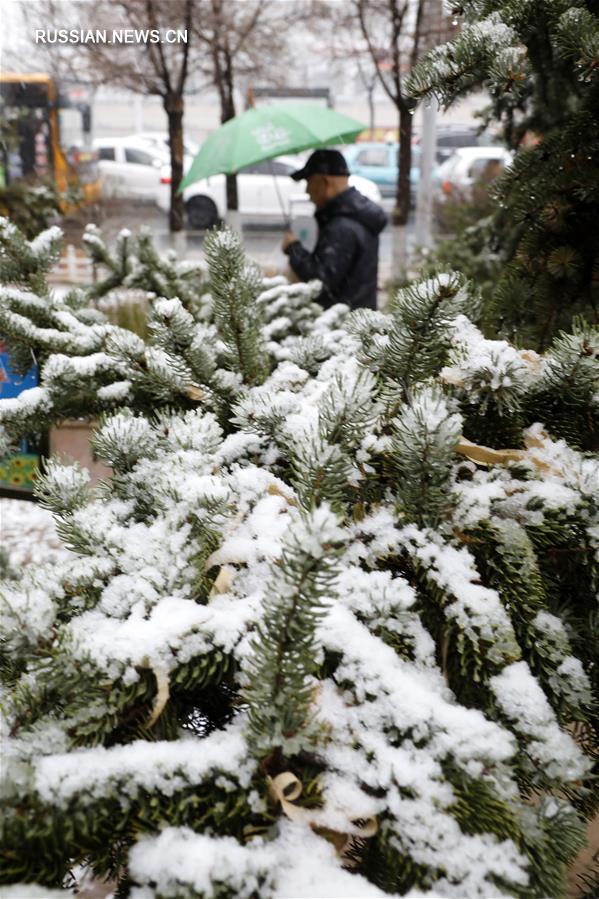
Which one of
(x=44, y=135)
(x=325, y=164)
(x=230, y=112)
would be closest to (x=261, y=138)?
(x=325, y=164)

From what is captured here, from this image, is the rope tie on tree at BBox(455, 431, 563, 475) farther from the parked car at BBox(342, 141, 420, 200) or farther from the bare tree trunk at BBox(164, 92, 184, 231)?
the parked car at BBox(342, 141, 420, 200)

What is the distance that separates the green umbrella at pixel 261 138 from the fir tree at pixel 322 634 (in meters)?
3.77

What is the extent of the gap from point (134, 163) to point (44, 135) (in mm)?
3838

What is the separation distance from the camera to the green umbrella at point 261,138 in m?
4.65

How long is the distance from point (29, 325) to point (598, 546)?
1101 mm

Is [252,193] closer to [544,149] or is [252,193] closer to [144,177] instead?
[144,177]

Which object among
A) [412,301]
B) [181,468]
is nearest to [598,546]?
[412,301]

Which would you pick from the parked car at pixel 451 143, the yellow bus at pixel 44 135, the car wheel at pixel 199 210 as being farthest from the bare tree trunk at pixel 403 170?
the parked car at pixel 451 143

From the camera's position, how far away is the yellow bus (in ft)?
36.3

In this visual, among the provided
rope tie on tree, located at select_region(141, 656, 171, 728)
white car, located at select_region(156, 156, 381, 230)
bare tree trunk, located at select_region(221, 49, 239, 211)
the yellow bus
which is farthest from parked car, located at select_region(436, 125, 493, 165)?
rope tie on tree, located at select_region(141, 656, 171, 728)

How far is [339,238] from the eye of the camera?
360 cm

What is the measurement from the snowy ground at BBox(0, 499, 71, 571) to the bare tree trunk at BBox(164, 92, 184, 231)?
4.23m

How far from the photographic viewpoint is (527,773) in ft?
2.62

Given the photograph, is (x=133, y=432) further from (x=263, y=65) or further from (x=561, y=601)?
(x=263, y=65)
